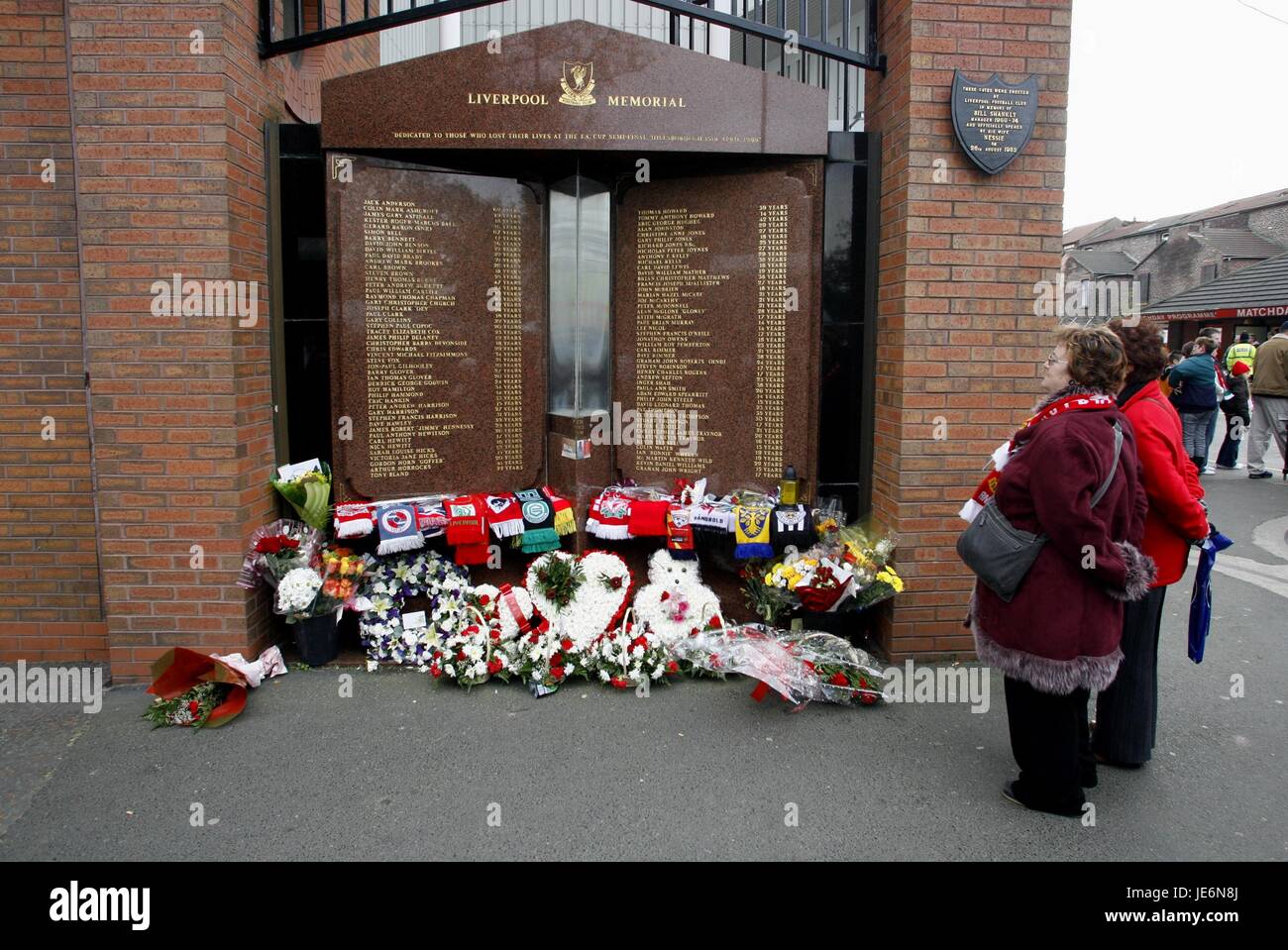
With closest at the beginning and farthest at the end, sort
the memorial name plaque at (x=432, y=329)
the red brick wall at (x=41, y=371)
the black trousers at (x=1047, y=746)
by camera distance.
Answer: the black trousers at (x=1047, y=746) → the red brick wall at (x=41, y=371) → the memorial name plaque at (x=432, y=329)

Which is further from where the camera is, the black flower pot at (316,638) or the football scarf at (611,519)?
the football scarf at (611,519)

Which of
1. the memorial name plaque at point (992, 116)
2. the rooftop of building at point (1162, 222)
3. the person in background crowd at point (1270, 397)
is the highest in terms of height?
the rooftop of building at point (1162, 222)

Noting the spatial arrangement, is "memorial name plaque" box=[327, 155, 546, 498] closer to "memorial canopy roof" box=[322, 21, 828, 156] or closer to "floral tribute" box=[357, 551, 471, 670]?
"memorial canopy roof" box=[322, 21, 828, 156]

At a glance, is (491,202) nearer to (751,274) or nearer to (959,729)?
(751,274)

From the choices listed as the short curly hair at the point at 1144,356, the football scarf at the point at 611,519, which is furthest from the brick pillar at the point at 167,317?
the short curly hair at the point at 1144,356

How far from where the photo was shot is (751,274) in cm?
522

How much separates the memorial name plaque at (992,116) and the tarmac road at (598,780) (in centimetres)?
278

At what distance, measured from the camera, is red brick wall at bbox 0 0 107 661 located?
15.4 feet

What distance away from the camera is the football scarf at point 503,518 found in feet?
16.8

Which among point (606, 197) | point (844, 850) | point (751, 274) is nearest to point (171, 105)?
point (606, 197)

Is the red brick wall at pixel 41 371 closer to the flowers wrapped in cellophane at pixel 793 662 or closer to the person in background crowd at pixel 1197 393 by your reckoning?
the flowers wrapped in cellophane at pixel 793 662

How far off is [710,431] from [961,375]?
4.66 ft

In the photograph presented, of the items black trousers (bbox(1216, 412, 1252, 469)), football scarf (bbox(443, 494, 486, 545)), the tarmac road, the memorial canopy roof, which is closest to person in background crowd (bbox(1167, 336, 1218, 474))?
black trousers (bbox(1216, 412, 1252, 469))

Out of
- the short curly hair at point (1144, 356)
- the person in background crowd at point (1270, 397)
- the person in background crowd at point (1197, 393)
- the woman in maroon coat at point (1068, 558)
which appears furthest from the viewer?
the person in background crowd at point (1197, 393)
